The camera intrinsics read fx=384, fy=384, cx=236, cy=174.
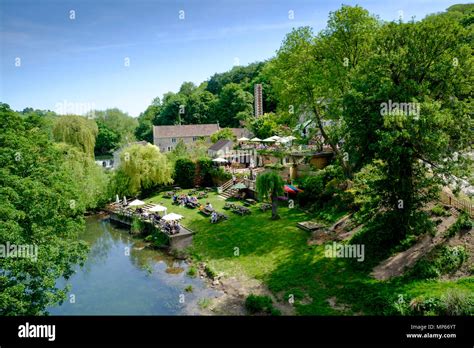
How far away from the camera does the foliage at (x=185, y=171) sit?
138 ft

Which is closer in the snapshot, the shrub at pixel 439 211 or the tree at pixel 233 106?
the shrub at pixel 439 211

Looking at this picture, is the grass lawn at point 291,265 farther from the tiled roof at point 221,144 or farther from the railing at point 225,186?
the tiled roof at point 221,144

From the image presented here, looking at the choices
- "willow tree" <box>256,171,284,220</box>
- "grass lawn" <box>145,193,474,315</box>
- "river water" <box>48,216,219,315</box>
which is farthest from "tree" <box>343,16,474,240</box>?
"river water" <box>48,216,219,315</box>

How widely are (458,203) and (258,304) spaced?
10.7 m

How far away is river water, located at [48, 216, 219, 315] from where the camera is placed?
18.7m

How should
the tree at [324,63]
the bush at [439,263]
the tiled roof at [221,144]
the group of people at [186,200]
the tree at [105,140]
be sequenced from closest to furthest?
the bush at [439,263]
the tree at [324,63]
the group of people at [186,200]
the tiled roof at [221,144]
the tree at [105,140]

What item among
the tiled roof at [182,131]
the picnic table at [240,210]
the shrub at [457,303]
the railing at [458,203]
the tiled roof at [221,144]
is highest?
the tiled roof at [182,131]

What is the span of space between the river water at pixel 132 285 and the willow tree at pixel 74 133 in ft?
50.1

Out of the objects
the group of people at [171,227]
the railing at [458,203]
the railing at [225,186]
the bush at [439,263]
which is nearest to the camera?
the bush at [439,263]

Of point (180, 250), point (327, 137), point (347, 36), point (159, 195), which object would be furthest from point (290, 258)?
point (159, 195)

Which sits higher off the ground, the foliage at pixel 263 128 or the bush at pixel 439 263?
the foliage at pixel 263 128

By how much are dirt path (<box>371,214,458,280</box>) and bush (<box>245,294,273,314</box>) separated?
189 inches

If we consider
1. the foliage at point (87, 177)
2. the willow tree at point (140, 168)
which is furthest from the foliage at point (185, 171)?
the foliage at point (87, 177)

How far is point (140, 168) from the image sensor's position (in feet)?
127
